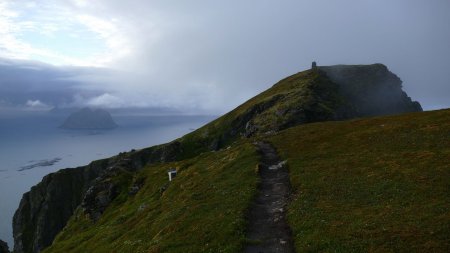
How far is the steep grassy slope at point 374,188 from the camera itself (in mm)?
28172

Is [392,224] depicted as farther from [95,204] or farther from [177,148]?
[177,148]

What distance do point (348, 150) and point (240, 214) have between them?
1087 inches

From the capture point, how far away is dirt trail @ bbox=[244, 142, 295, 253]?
1231 inches

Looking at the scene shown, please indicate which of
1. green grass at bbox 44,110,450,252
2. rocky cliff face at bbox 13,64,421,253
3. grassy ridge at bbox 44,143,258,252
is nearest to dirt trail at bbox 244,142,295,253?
green grass at bbox 44,110,450,252

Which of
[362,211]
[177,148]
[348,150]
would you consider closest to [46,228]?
[177,148]

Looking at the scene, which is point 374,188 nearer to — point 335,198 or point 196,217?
point 335,198

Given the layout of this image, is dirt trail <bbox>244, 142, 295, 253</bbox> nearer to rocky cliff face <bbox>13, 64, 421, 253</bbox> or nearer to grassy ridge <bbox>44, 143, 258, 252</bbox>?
grassy ridge <bbox>44, 143, 258, 252</bbox>

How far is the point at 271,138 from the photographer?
3246 inches

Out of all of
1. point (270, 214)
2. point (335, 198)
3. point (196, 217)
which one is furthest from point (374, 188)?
point (196, 217)

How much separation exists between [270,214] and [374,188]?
11380mm

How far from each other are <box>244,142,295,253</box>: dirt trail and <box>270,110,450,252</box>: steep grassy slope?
1.16 metres

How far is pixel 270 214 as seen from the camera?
1535 inches

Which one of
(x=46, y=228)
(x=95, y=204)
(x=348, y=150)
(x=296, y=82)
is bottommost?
(x=46, y=228)

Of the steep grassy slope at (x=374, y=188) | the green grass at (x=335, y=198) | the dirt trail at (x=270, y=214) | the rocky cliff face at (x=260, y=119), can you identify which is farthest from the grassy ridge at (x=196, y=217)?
the rocky cliff face at (x=260, y=119)
